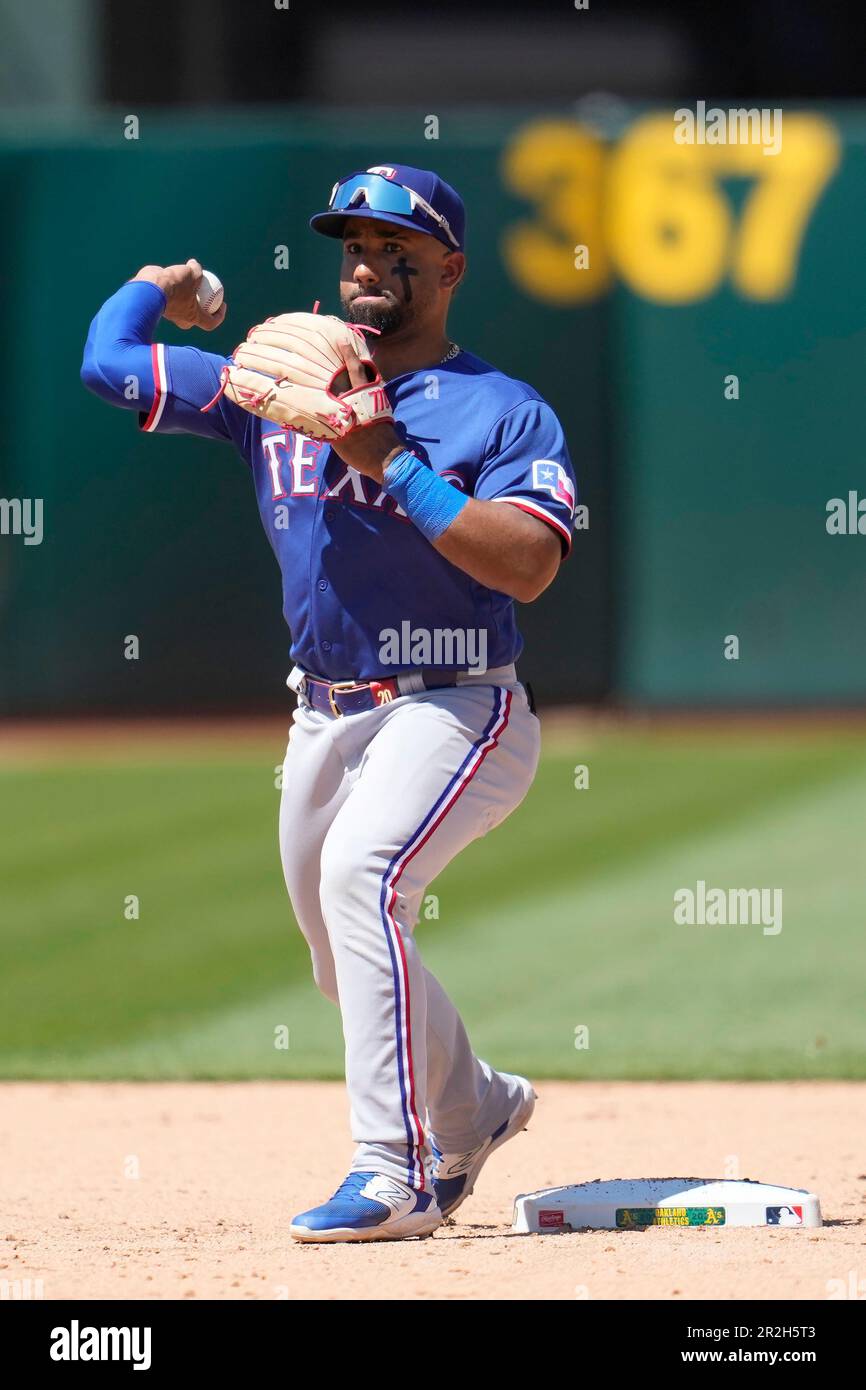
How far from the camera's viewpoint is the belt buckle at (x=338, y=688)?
388 cm

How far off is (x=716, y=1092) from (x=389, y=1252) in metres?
2.33

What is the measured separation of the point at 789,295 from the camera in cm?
1280

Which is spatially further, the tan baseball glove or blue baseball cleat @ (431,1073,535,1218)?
blue baseball cleat @ (431,1073,535,1218)

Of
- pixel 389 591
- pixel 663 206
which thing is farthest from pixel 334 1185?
pixel 663 206

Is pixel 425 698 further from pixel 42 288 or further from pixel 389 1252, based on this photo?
pixel 42 288

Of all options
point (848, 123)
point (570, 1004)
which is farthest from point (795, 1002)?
point (848, 123)

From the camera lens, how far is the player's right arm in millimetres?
4031

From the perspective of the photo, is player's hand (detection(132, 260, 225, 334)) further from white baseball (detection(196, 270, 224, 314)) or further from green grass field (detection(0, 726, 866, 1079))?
green grass field (detection(0, 726, 866, 1079))

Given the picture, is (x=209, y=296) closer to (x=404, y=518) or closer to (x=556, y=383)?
(x=404, y=518)

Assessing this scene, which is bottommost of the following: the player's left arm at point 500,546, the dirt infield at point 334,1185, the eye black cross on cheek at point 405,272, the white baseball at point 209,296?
the dirt infield at point 334,1185

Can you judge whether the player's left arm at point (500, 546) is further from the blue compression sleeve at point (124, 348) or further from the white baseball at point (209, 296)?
the white baseball at point (209, 296)

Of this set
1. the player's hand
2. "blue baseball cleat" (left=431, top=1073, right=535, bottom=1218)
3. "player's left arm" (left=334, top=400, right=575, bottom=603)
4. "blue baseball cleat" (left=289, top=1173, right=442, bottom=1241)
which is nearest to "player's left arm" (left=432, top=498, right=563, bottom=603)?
"player's left arm" (left=334, top=400, right=575, bottom=603)

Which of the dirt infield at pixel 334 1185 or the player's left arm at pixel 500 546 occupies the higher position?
the player's left arm at pixel 500 546

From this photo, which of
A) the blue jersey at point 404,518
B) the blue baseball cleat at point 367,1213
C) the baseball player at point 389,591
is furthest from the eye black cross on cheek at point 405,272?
the blue baseball cleat at point 367,1213
